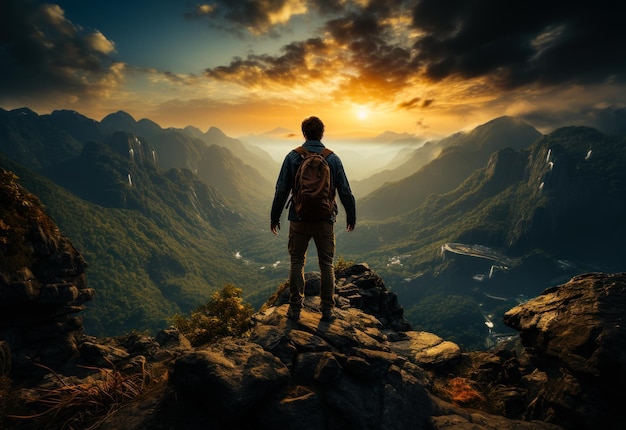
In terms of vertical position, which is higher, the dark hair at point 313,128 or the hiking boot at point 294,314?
the dark hair at point 313,128

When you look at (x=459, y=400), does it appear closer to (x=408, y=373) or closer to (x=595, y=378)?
(x=408, y=373)

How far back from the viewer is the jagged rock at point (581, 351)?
18.0 feet

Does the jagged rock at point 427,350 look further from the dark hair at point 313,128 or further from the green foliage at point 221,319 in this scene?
the dark hair at point 313,128

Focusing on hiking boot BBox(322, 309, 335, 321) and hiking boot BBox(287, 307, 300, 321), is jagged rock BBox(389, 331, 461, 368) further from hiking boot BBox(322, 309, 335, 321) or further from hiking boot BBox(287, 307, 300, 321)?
hiking boot BBox(287, 307, 300, 321)

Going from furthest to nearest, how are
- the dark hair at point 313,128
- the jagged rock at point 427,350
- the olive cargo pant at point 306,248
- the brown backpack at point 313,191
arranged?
the jagged rock at point 427,350 → the dark hair at point 313,128 → the olive cargo pant at point 306,248 → the brown backpack at point 313,191

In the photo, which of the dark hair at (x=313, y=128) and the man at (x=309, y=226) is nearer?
the man at (x=309, y=226)

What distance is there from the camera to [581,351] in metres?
6.10

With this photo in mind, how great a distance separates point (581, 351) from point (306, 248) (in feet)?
21.7

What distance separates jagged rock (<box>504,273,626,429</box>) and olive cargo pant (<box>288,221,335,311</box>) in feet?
18.2

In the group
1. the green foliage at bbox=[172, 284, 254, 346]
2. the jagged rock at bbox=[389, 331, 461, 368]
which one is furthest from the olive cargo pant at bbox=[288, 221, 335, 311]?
the jagged rock at bbox=[389, 331, 461, 368]

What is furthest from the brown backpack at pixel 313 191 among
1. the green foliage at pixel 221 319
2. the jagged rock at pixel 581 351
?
the jagged rock at pixel 581 351

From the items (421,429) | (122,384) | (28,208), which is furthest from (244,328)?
(28,208)

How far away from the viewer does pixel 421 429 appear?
541cm

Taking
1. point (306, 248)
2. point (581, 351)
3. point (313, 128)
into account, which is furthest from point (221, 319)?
point (581, 351)
